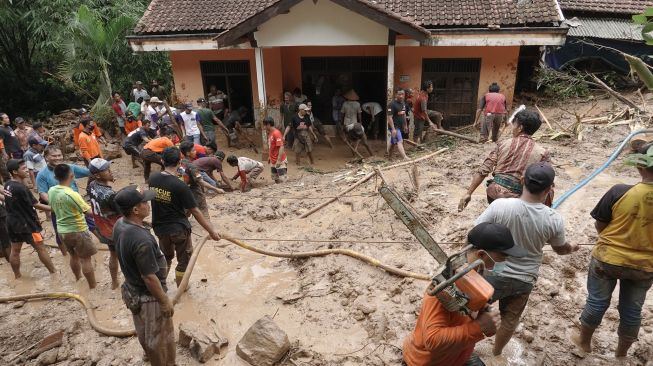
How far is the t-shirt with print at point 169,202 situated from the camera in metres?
4.50

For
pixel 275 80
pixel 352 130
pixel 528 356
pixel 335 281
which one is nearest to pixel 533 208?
pixel 528 356

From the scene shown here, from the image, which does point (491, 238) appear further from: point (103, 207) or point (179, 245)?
point (103, 207)

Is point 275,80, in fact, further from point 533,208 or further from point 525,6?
point 533,208

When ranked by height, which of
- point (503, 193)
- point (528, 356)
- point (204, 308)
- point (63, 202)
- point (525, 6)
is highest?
point (525, 6)

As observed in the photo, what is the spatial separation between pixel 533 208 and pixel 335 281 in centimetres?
259

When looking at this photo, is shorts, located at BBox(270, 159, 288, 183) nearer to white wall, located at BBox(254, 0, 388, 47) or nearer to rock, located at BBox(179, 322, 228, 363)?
white wall, located at BBox(254, 0, 388, 47)

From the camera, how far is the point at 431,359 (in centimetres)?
237

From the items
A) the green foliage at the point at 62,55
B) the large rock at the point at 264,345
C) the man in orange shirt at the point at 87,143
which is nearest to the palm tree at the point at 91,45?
the green foliage at the point at 62,55

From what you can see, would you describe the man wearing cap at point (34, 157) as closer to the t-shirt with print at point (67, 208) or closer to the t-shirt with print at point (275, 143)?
the t-shirt with print at point (67, 208)

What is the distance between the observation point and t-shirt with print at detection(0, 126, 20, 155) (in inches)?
373

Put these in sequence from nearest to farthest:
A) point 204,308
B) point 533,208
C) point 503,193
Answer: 1. point 533,208
2. point 503,193
3. point 204,308

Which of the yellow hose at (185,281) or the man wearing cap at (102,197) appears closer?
the yellow hose at (185,281)

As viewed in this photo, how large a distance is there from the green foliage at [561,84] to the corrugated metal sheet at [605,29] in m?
1.58

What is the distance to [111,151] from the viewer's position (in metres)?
12.0
